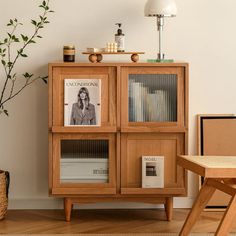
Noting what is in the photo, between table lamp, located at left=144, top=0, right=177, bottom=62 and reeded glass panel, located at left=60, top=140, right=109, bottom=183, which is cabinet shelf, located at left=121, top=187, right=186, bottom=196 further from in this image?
table lamp, located at left=144, top=0, right=177, bottom=62

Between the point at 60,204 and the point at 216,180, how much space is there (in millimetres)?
1577

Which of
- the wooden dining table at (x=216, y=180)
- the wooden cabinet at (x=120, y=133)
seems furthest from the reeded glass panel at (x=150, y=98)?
the wooden dining table at (x=216, y=180)

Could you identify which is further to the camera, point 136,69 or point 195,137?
point 195,137

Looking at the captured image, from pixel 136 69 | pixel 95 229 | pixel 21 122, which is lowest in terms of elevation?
pixel 95 229

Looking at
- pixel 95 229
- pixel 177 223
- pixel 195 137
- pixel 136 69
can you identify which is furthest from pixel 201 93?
pixel 95 229

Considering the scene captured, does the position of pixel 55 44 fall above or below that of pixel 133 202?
above

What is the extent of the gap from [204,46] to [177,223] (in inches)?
52.1

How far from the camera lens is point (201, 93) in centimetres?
500

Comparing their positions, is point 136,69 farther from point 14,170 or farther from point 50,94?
point 14,170

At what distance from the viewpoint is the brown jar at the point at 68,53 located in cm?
463

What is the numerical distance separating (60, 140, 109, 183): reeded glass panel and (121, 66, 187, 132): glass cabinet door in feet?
0.90

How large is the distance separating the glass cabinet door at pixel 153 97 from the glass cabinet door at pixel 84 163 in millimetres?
227

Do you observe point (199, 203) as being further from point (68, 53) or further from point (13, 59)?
point (13, 59)

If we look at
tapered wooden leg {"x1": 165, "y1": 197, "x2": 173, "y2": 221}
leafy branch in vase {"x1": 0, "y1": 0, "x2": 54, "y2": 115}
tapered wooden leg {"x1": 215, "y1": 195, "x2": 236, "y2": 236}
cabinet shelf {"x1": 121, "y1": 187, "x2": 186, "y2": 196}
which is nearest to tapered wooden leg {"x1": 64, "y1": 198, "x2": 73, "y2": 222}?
cabinet shelf {"x1": 121, "y1": 187, "x2": 186, "y2": 196}
